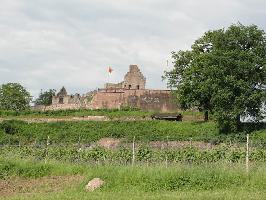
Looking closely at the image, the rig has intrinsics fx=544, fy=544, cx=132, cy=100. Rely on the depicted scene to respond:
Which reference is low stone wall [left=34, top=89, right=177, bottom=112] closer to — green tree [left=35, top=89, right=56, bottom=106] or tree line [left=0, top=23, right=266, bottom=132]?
tree line [left=0, top=23, right=266, bottom=132]

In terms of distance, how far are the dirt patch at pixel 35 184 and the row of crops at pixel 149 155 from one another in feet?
17.2

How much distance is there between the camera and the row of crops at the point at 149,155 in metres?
28.8

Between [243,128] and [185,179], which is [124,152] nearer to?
[185,179]

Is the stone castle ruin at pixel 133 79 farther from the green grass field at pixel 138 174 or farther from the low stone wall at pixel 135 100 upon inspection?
the green grass field at pixel 138 174

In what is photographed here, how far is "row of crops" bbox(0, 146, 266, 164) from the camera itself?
94.5 ft

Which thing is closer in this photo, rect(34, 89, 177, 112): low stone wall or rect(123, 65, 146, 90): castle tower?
rect(34, 89, 177, 112): low stone wall

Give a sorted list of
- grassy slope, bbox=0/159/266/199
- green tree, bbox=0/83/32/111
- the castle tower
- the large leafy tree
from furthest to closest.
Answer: green tree, bbox=0/83/32/111, the castle tower, the large leafy tree, grassy slope, bbox=0/159/266/199

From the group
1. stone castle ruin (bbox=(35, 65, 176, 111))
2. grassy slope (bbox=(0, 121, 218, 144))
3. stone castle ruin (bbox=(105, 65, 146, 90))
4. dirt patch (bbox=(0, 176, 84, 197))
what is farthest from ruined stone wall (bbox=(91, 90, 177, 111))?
dirt patch (bbox=(0, 176, 84, 197))

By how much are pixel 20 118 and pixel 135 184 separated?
46311 mm

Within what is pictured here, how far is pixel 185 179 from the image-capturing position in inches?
795

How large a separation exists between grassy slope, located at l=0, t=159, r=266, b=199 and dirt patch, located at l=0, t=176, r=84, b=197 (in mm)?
606

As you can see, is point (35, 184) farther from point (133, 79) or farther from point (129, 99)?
point (133, 79)

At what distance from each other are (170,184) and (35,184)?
5790mm

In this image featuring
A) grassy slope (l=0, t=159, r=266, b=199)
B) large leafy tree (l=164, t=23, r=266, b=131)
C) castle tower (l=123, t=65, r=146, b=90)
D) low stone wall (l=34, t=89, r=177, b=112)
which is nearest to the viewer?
grassy slope (l=0, t=159, r=266, b=199)
